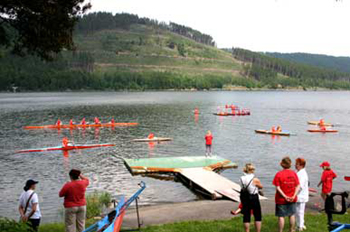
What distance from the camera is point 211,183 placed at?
23578 millimetres

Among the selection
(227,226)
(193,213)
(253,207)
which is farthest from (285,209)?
(193,213)

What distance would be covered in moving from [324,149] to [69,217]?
128 feet

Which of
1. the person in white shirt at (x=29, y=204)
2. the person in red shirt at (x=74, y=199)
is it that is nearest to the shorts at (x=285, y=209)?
the person in red shirt at (x=74, y=199)

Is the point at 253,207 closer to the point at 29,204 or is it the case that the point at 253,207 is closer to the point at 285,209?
the point at 285,209

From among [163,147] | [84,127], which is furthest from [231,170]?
[84,127]

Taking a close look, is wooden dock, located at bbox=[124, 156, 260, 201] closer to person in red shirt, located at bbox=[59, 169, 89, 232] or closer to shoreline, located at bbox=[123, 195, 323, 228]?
shoreline, located at bbox=[123, 195, 323, 228]

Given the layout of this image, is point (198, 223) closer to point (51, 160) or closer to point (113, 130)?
point (51, 160)

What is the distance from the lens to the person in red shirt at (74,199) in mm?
10859

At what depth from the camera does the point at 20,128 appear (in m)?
63.2

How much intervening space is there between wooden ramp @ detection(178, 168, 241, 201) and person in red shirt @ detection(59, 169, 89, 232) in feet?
33.3

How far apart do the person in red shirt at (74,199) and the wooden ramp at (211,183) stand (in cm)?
1014

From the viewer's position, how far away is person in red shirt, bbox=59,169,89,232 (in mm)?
10859

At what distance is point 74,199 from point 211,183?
1373 cm

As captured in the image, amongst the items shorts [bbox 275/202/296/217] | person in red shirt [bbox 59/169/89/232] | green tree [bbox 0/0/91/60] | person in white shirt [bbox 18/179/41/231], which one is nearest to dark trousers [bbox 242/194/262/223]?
shorts [bbox 275/202/296/217]
